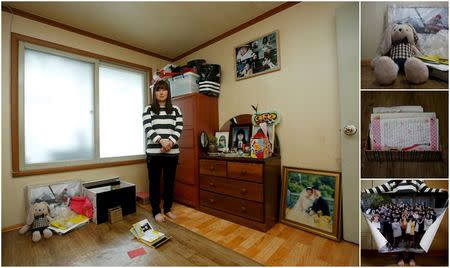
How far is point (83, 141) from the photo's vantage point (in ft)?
7.70

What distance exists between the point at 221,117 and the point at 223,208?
3.62 ft

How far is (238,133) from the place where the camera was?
2.26 metres

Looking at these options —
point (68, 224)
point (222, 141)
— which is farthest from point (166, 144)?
point (68, 224)

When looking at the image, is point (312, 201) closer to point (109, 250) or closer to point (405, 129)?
point (405, 129)

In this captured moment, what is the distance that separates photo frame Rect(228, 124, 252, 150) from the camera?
2.17 meters

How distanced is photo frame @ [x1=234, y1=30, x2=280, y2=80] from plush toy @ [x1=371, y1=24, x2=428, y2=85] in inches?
46.6

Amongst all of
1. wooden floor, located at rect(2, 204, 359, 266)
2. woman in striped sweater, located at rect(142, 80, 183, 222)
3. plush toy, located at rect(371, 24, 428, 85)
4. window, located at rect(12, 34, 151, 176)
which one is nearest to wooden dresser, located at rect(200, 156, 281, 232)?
wooden floor, located at rect(2, 204, 359, 266)

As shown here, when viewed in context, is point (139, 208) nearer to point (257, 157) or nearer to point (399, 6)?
point (257, 157)

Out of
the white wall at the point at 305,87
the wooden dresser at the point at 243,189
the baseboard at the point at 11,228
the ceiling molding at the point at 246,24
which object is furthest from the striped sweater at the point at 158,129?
the baseboard at the point at 11,228

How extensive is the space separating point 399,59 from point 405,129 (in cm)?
29

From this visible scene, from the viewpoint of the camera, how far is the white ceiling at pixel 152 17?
1.88 m

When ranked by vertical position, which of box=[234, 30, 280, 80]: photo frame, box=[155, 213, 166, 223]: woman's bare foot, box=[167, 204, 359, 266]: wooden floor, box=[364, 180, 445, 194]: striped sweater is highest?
box=[234, 30, 280, 80]: photo frame

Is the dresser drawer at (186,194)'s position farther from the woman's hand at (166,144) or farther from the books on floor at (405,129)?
the books on floor at (405,129)

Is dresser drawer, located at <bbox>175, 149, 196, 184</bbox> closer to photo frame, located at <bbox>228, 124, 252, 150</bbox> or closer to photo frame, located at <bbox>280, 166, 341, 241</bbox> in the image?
photo frame, located at <bbox>228, 124, 252, 150</bbox>
